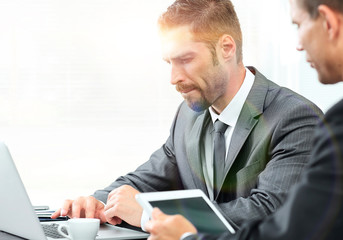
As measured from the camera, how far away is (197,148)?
2.16 meters

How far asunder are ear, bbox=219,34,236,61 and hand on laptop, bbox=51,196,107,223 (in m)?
0.79

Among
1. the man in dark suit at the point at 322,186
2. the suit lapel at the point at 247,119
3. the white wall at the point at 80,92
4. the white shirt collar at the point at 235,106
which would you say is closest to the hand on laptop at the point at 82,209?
the suit lapel at the point at 247,119

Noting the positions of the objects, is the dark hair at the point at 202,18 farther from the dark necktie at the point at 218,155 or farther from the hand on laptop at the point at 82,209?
the hand on laptop at the point at 82,209

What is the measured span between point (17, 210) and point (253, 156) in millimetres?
831

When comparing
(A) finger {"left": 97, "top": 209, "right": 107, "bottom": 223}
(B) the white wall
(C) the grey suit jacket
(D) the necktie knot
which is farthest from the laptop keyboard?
(B) the white wall

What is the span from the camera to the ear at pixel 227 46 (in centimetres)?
218

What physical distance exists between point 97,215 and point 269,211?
608mm

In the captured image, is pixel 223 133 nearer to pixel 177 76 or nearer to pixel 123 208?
pixel 177 76

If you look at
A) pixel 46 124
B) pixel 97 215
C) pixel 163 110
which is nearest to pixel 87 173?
pixel 46 124

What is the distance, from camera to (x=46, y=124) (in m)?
3.81

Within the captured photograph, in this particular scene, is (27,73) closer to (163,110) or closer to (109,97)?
(109,97)

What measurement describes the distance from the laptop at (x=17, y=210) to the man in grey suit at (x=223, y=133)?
6.2 inches

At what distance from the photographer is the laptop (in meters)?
1.47

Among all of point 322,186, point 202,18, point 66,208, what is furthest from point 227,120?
point 322,186
